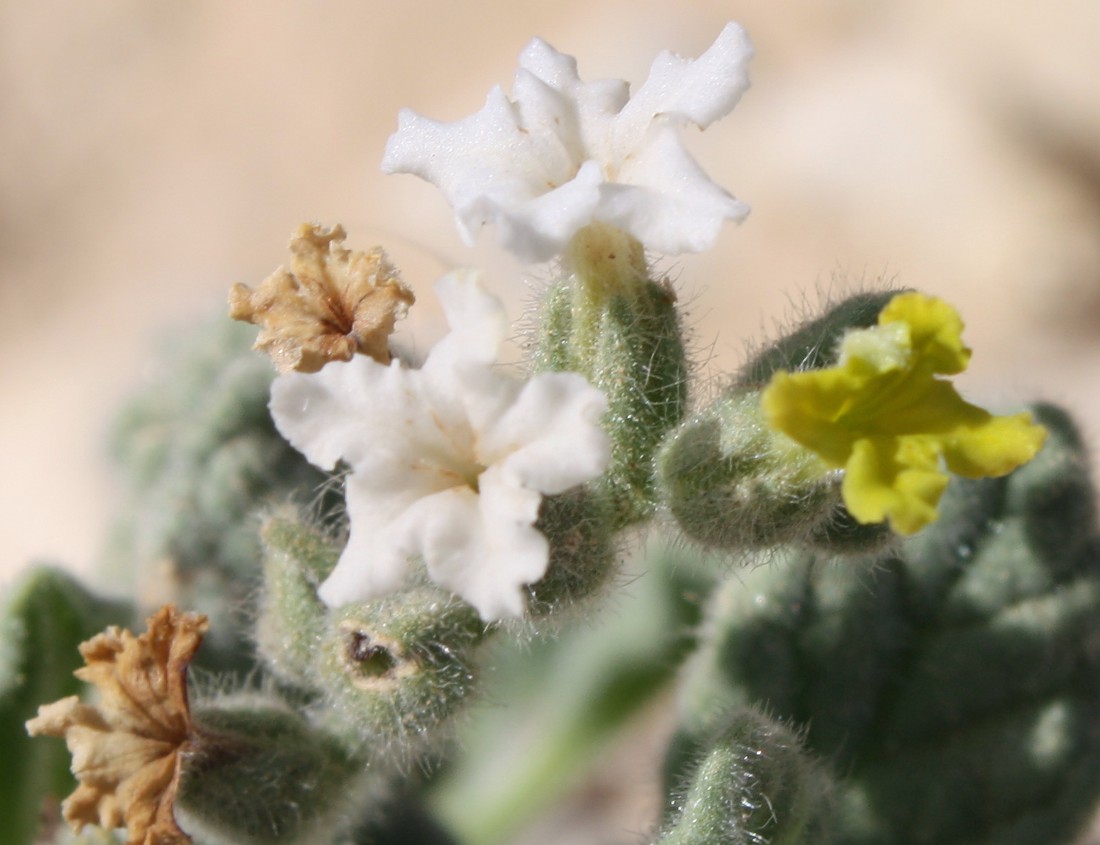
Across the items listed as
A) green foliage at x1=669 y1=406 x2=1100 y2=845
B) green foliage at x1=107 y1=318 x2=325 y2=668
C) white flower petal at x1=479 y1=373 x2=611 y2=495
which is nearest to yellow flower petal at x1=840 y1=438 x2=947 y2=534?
white flower petal at x1=479 y1=373 x2=611 y2=495

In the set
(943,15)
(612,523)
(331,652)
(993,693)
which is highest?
(943,15)

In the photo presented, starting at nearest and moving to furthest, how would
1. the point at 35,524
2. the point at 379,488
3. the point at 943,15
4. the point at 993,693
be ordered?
the point at 379,488 < the point at 993,693 < the point at 35,524 < the point at 943,15

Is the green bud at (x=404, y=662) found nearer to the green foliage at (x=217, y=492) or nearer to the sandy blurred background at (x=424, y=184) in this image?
the green foliage at (x=217, y=492)

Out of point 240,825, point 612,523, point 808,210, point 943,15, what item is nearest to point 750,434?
point 612,523

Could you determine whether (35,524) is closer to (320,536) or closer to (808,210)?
(320,536)

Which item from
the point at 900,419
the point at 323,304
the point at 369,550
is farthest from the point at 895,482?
the point at 323,304

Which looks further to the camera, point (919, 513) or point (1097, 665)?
point (1097, 665)

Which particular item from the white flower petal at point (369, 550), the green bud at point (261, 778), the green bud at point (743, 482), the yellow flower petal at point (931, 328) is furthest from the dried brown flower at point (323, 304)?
the yellow flower petal at point (931, 328)
